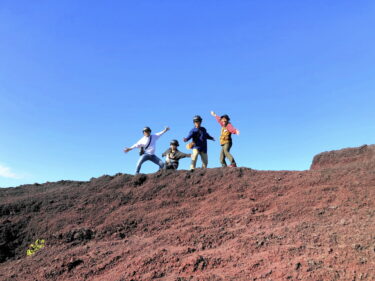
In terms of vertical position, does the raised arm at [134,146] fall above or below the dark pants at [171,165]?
above

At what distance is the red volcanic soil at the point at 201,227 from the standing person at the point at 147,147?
69 cm

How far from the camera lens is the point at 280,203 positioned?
18.2ft

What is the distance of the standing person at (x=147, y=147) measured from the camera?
341 inches

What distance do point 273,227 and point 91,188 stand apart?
5.19 metres

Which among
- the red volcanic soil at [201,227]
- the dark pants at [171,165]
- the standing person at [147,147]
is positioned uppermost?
the standing person at [147,147]

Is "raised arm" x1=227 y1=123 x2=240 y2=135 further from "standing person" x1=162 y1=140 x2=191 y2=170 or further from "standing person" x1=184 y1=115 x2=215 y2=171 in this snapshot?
"standing person" x1=162 y1=140 x2=191 y2=170

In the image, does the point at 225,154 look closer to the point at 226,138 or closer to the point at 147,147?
the point at 226,138

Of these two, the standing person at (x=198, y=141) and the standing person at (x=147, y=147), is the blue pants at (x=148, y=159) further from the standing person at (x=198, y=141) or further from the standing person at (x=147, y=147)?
the standing person at (x=198, y=141)

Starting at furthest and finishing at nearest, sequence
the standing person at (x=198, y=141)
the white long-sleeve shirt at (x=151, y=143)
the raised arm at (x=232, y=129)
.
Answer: the white long-sleeve shirt at (x=151, y=143), the standing person at (x=198, y=141), the raised arm at (x=232, y=129)

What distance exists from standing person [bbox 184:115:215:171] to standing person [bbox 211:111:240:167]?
48 cm

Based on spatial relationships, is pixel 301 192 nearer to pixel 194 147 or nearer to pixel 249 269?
pixel 249 269

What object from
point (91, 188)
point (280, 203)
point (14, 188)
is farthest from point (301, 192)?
point (14, 188)

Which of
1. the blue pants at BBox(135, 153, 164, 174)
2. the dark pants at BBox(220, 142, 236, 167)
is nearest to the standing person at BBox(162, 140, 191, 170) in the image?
the blue pants at BBox(135, 153, 164, 174)

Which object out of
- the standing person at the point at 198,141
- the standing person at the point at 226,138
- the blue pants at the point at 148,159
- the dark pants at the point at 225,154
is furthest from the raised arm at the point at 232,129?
the blue pants at the point at 148,159
